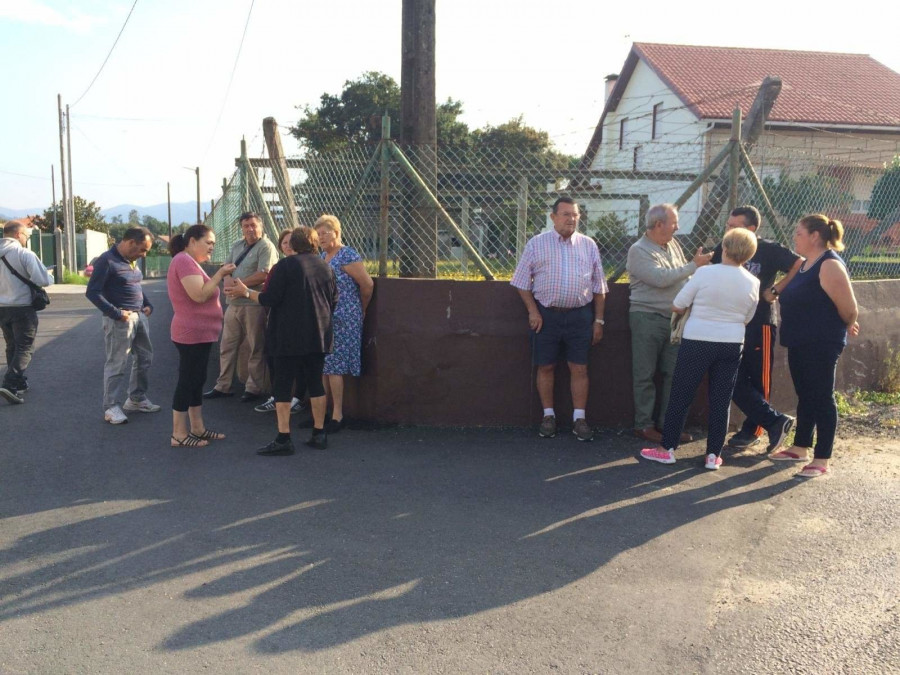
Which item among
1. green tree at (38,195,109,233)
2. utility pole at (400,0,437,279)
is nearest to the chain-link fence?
utility pole at (400,0,437,279)

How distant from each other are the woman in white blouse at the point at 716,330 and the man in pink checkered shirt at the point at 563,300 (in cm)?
82

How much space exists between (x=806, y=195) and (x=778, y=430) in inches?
99.9

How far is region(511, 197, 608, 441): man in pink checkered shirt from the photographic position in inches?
231

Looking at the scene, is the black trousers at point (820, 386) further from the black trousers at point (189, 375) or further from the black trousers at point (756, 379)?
the black trousers at point (189, 375)

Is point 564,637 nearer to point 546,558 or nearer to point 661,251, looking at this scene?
point 546,558

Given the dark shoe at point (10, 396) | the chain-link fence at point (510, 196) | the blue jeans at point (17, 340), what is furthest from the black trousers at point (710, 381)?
the blue jeans at point (17, 340)

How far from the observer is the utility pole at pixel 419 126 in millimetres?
6461

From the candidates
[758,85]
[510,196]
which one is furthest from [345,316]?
[758,85]

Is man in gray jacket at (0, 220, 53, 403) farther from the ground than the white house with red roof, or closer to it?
closer to it

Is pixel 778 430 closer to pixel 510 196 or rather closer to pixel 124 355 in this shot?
pixel 510 196

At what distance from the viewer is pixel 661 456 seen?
213 inches

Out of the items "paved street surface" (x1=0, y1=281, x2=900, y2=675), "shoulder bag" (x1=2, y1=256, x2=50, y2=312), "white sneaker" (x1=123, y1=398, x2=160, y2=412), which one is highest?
"shoulder bag" (x1=2, y1=256, x2=50, y2=312)

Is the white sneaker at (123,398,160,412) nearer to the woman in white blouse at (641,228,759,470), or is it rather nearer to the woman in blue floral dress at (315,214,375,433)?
the woman in blue floral dress at (315,214,375,433)

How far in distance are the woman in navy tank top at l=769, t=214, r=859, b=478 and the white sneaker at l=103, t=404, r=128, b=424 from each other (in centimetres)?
528
